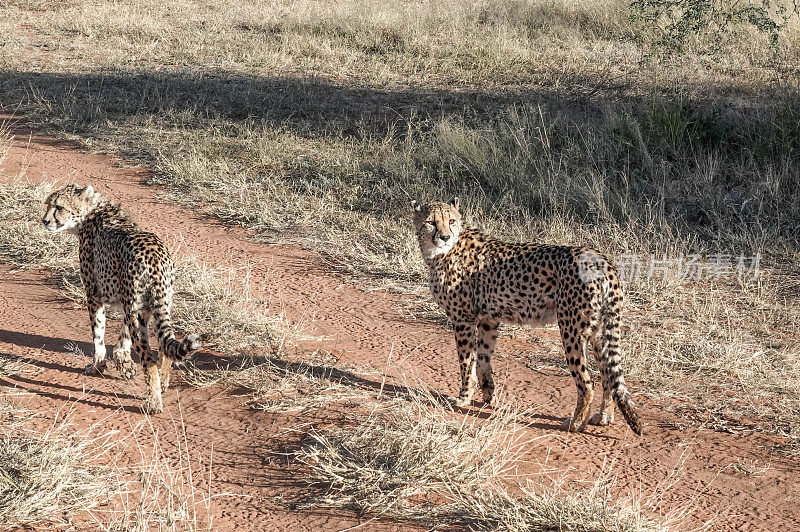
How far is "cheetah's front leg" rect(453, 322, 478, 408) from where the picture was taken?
200 inches

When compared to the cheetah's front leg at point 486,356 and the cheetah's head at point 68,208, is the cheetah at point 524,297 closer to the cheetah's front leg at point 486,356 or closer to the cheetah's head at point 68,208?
the cheetah's front leg at point 486,356

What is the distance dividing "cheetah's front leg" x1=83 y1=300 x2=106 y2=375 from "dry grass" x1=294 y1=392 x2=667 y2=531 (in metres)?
1.66

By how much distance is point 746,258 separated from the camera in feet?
24.0

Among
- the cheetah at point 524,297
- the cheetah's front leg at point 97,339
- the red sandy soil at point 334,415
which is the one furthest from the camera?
the cheetah's front leg at point 97,339

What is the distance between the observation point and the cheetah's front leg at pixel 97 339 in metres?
5.37

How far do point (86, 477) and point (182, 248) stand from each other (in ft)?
12.6

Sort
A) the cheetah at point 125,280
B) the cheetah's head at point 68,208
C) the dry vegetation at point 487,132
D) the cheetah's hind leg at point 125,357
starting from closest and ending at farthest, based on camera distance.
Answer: the cheetah at point 125,280
the cheetah's hind leg at point 125,357
the cheetah's head at point 68,208
the dry vegetation at point 487,132

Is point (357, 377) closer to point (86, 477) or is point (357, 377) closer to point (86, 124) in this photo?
point (86, 477)

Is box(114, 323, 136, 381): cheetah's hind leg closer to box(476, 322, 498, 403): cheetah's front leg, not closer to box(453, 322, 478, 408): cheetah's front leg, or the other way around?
box(453, 322, 478, 408): cheetah's front leg

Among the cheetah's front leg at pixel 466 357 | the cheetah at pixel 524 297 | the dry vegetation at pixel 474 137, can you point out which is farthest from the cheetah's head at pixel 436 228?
the dry vegetation at pixel 474 137

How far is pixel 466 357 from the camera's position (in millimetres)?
5094

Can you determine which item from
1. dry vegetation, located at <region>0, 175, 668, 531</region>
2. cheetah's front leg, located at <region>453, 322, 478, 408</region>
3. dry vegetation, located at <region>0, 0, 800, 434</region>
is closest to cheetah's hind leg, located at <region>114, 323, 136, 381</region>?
dry vegetation, located at <region>0, 175, 668, 531</region>

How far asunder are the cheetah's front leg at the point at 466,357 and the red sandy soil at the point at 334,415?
0.23 meters

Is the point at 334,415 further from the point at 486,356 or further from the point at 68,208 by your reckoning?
the point at 68,208
